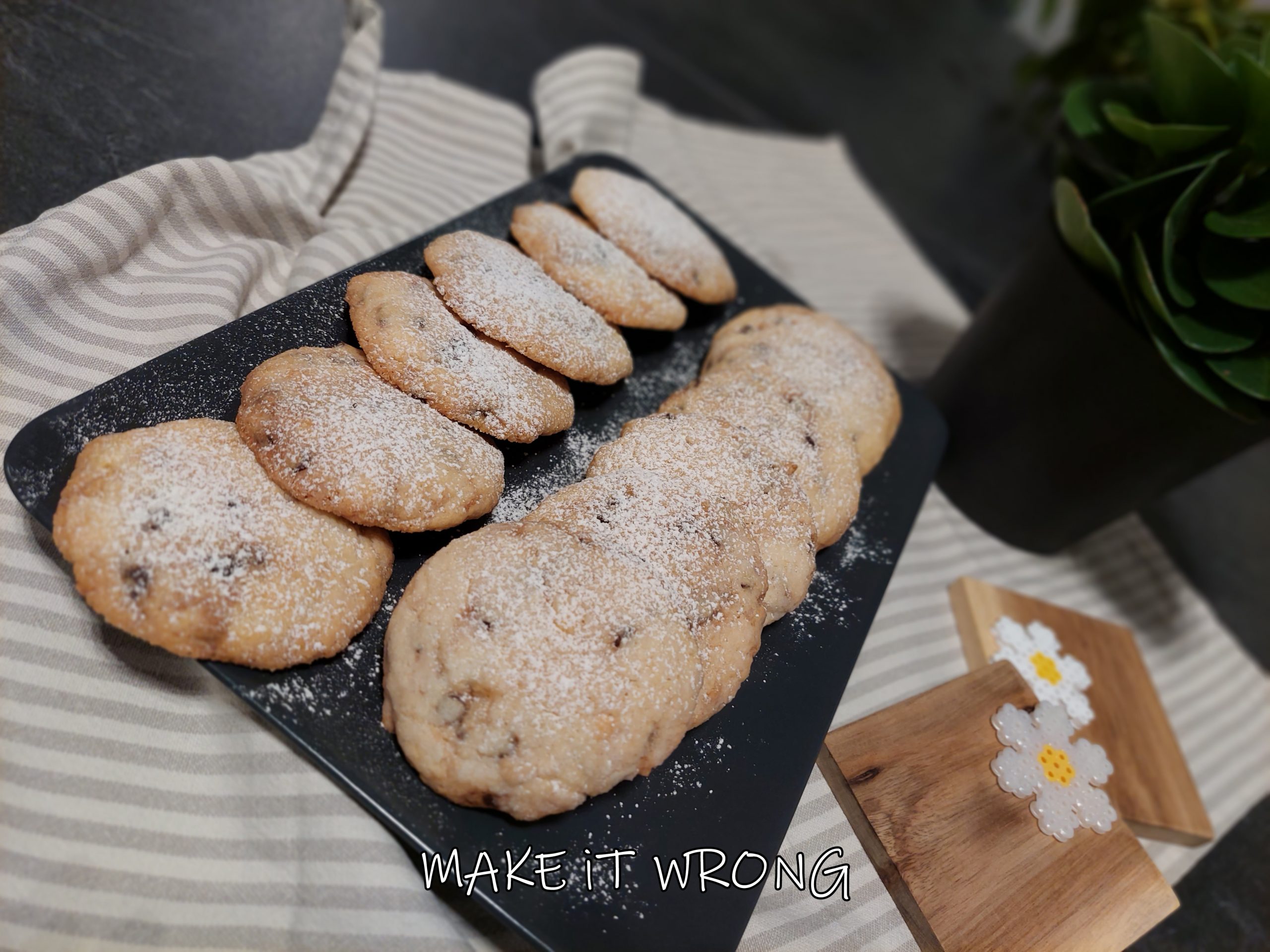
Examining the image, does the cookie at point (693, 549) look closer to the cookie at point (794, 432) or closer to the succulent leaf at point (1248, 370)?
the cookie at point (794, 432)

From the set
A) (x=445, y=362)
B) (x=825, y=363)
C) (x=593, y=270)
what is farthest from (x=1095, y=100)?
(x=445, y=362)

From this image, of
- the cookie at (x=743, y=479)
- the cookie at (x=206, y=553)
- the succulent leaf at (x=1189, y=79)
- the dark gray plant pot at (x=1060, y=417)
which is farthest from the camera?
the dark gray plant pot at (x=1060, y=417)

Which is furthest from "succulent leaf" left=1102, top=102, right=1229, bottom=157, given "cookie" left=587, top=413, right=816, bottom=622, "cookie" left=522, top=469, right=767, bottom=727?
"cookie" left=522, top=469, right=767, bottom=727

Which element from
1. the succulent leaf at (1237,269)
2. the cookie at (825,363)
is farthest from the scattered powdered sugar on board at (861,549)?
the succulent leaf at (1237,269)

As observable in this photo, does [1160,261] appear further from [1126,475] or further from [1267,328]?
[1126,475]

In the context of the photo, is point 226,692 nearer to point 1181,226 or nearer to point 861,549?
point 861,549

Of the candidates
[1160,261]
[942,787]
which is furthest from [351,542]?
[1160,261]
